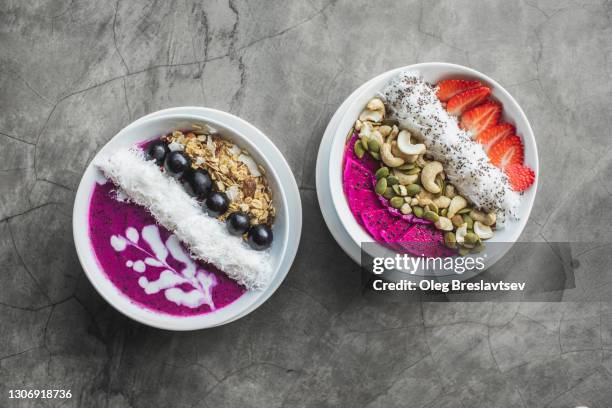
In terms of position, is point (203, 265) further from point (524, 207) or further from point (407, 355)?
point (524, 207)

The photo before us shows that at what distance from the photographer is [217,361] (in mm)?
2609

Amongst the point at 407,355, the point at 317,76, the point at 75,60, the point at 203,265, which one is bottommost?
the point at 407,355

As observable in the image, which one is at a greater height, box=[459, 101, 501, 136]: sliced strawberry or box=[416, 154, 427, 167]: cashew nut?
box=[459, 101, 501, 136]: sliced strawberry

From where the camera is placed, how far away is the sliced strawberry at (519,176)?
86.8 inches

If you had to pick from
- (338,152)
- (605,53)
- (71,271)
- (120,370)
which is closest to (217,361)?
(120,370)

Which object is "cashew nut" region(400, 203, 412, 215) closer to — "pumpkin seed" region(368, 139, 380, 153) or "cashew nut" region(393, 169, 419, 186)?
"cashew nut" region(393, 169, 419, 186)

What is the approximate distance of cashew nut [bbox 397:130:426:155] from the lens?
2.23 meters

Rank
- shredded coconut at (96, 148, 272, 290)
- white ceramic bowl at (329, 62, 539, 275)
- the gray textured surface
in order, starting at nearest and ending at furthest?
shredded coconut at (96, 148, 272, 290), white ceramic bowl at (329, 62, 539, 275), the gray textured surface

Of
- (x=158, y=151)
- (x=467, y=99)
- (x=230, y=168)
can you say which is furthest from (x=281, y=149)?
(x=467, y=99)

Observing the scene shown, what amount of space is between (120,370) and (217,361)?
497mm

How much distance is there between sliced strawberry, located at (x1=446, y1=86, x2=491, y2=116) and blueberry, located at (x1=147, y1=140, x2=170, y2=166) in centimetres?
126

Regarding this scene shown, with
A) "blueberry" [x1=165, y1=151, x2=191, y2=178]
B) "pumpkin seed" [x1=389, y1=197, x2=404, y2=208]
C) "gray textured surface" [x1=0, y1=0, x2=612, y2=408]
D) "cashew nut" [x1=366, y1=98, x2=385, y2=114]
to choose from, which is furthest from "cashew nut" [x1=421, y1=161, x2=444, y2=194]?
"blueberry" [x1=165, y1=151, x2=191, y2=178]

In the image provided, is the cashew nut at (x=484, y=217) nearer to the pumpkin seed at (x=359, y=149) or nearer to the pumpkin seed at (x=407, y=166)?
the pumpkin seed at (x=407, y=166)

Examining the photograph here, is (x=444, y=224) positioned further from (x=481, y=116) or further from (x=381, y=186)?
(x=481, y=116)
